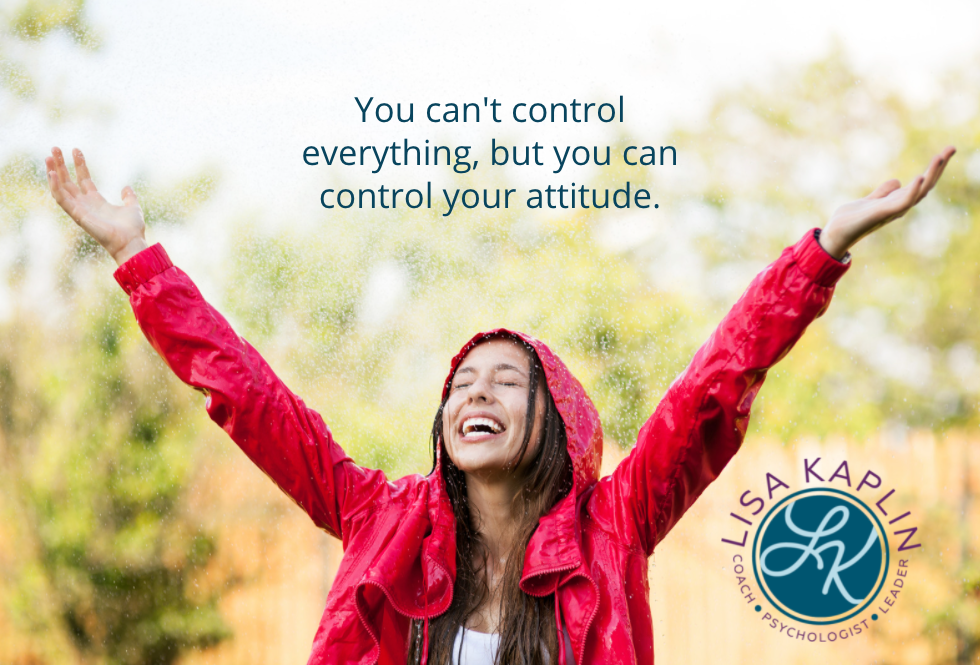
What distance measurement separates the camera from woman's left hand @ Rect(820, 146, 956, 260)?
5.78 ft

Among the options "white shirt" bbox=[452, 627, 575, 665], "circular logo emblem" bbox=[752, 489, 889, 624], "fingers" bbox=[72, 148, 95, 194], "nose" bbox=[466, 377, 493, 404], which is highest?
"fingers" bbox=[72, 148, 95, 194]

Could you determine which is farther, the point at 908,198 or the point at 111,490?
the point at 111,490

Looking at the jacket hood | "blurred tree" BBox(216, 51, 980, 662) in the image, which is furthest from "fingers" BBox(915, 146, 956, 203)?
"blurred tree" BBox(216, 51, 980, 662)

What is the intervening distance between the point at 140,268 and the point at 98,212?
24 centimetres

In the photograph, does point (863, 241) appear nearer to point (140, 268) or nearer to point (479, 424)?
point (479, 424)

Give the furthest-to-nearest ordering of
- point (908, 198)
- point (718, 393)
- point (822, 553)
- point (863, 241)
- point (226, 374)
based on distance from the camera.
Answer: point (863, 241) → point (822, 553) → point (226, 374) → point (718, 393) → point (908, 198)

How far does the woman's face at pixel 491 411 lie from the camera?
2.16 metres

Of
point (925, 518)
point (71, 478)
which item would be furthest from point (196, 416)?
point (925, 518)

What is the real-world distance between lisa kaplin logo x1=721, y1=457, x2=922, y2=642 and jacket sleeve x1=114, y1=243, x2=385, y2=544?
131 inches

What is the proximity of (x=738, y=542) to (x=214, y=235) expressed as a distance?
354 centimetres

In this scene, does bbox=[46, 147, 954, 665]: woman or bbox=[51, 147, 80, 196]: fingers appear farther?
bbox=[51, 147, 80, 196]: fingers

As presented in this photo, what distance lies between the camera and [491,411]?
7.20 feet

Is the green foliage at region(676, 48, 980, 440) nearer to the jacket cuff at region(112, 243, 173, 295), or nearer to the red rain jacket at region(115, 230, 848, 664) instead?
the red rain jacket at region(115, 230, 848, 664)


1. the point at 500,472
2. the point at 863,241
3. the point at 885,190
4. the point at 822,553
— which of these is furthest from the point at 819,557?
the point at 885,190
